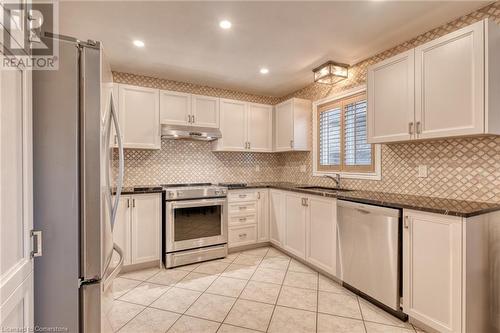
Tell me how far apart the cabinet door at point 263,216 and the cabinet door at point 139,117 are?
166 cm

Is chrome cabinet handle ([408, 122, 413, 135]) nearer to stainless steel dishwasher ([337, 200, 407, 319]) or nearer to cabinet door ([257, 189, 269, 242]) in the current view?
stainless steel dishwasher ([337, 200, 407, 319])

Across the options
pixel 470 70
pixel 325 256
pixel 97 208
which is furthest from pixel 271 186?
pixel 97 208

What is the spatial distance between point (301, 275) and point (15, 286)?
2480 millimetres

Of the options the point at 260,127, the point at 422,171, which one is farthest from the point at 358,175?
the point at 260,127

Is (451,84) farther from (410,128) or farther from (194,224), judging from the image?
(194,224)

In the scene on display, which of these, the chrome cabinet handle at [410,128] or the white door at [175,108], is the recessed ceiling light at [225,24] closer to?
the white door at [175,108]

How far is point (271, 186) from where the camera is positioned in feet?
11.8

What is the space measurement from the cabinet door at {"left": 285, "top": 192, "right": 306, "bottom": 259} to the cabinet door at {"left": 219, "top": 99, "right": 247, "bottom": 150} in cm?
117

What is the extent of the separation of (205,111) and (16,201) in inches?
113

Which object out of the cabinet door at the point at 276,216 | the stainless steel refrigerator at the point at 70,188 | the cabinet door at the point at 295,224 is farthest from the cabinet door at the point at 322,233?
the stainless steel refrigerator at the point at 70,188

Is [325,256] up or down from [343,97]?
down

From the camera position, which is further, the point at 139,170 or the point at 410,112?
the point at 139,170

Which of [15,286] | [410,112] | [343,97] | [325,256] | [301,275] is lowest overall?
[301,275]

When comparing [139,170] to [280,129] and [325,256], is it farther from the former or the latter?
[325,256]
